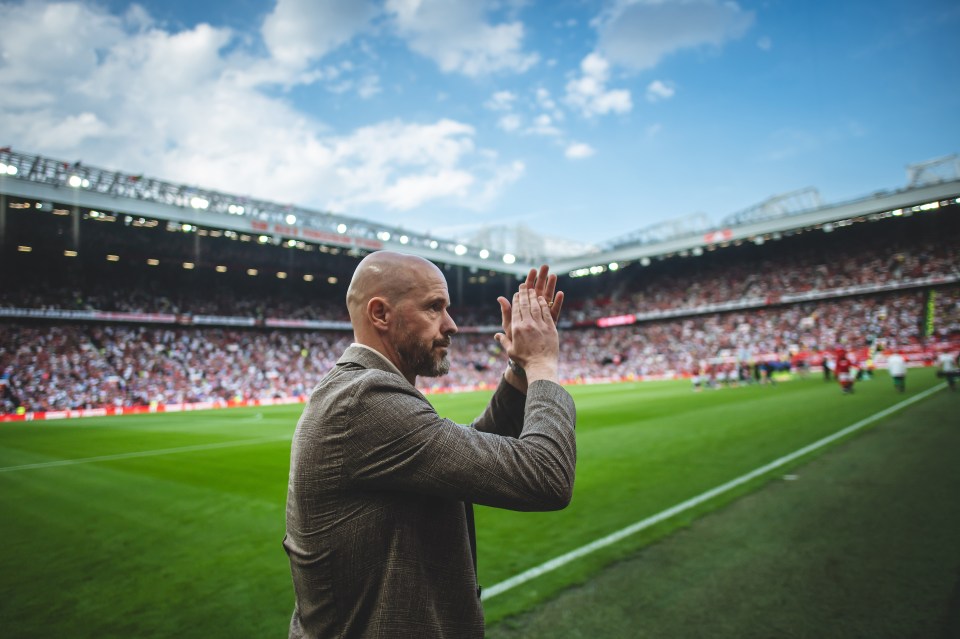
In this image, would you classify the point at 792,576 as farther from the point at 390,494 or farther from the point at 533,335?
the point at 390,494

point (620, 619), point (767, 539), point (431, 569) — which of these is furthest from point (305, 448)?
point (767, 539)

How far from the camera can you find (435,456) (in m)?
1.37

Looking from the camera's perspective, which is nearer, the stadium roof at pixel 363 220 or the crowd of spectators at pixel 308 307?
the stadium roof at pixel 363 220

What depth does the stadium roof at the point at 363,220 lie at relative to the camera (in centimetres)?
2578

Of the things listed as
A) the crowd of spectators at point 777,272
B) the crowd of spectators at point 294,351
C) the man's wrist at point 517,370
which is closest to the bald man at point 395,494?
the man's wrist at point 517,370

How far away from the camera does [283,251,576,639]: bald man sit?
137cm

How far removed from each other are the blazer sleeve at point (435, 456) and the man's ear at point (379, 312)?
0.90ft

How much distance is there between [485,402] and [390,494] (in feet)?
77.2

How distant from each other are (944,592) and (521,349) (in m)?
4.24

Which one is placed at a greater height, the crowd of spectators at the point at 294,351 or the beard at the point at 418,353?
the beard at the point at 418,353

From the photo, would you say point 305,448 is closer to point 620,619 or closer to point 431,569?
point 431,569

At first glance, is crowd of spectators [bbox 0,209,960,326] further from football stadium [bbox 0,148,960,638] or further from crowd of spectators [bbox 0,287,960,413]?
crowd of spectators [bbox 0,287,960,413]

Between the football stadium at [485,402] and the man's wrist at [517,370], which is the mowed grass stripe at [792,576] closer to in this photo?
the football stadium at [485,402]

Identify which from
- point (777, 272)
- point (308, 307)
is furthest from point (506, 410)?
point (777, 272)
